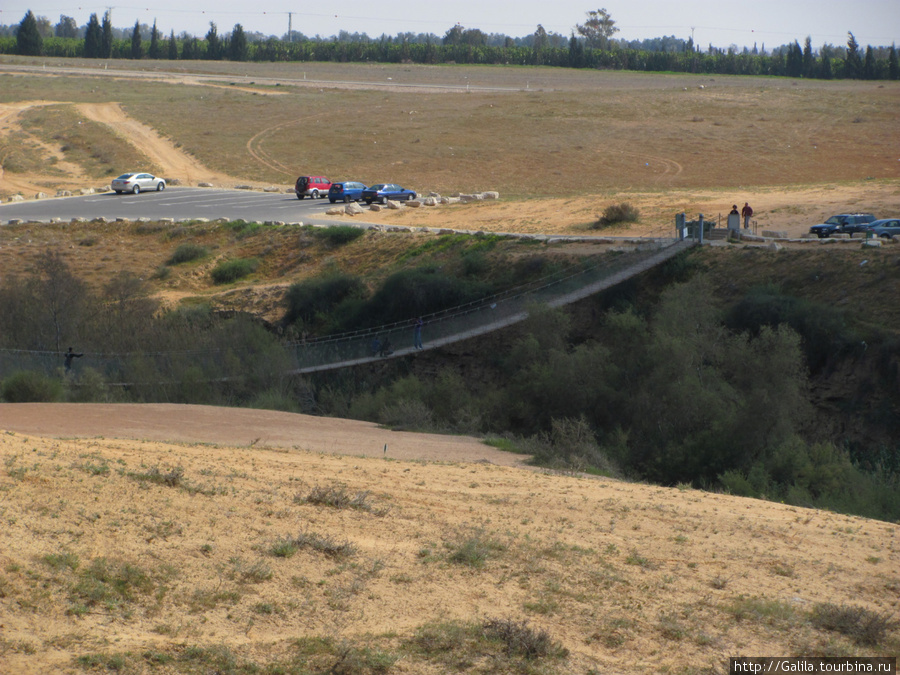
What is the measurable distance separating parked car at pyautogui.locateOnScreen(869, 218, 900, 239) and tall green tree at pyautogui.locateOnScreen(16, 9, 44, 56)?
137693mm

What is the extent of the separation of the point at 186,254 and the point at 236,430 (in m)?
29.0

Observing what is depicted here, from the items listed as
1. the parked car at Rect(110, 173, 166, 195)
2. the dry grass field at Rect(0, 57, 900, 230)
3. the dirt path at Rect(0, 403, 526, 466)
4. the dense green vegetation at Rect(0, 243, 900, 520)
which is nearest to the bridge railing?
the dense green vegetation at Rect(0, 243, 900, 520)

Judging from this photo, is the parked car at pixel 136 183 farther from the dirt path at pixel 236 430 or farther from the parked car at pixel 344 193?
the dirt path at pixel 236 430

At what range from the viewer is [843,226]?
36.6 m

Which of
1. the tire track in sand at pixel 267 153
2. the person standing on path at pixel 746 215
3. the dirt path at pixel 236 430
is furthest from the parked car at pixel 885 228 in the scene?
the tire track in sand at pixel 267 153

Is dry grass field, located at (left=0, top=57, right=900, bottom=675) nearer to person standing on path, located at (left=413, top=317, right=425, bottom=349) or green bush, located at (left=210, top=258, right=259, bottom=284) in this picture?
person standing on path, located at (left=413, top=317, right=425, bottom=349)

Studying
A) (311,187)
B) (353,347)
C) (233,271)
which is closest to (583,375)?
(353,347)

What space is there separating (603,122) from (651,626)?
76.7 metres

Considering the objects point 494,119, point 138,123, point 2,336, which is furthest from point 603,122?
point 2,336

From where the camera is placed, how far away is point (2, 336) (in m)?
32.2

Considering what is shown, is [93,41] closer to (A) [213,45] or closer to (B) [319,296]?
(A) [213,45]

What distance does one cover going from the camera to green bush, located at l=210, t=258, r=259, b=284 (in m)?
44.4

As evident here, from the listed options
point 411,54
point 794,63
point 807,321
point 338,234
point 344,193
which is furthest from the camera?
point 411,54

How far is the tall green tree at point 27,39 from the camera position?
13825 centimetres
